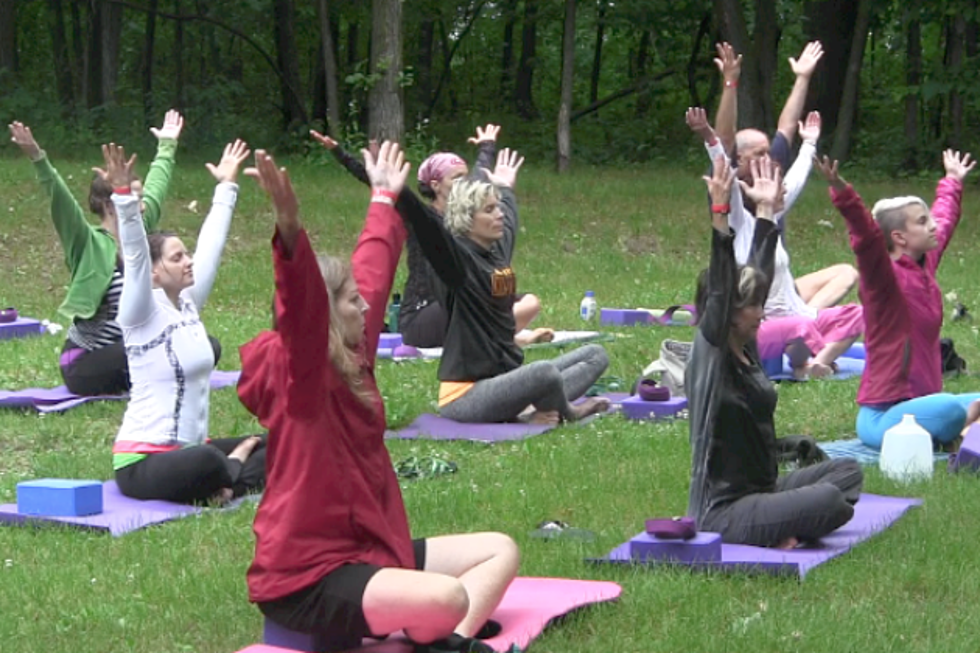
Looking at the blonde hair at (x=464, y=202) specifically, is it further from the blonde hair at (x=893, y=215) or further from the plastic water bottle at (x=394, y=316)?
the plastic water bottle at (x=394, y=316)

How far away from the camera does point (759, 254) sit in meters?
6.76

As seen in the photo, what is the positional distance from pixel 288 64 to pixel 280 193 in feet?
84.8

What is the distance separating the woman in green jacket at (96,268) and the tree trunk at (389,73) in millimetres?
11513

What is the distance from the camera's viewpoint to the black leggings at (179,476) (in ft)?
24.9

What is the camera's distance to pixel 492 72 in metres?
38.1

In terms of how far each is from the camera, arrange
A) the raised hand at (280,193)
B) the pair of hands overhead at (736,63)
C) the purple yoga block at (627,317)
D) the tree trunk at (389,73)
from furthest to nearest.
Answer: the tree trunk at (389,73), the purple yoga block at (627,317), the pair of hands overhead at (736,63), the raised hand at (280,193)

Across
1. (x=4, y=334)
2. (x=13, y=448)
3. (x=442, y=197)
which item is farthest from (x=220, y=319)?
(x=13, y=448)

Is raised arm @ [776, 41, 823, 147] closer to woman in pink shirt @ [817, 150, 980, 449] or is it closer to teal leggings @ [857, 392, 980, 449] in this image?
woman in pink shirt @ [817, 150, 980, 449]

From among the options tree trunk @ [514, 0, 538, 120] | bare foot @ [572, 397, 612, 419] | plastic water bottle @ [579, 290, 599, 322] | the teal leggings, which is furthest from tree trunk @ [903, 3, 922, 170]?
the teal leggings

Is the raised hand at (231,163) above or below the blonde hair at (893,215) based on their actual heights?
above

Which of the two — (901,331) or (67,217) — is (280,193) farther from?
(67,217)

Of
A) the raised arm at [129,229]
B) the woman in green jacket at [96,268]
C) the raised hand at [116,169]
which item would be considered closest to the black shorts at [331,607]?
the raised arm at [129,229]

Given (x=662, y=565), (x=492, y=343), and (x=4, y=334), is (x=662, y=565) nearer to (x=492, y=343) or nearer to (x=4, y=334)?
Answer: (x=492, y=343)

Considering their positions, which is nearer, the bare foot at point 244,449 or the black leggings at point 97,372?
the bare foot at point 244,449
